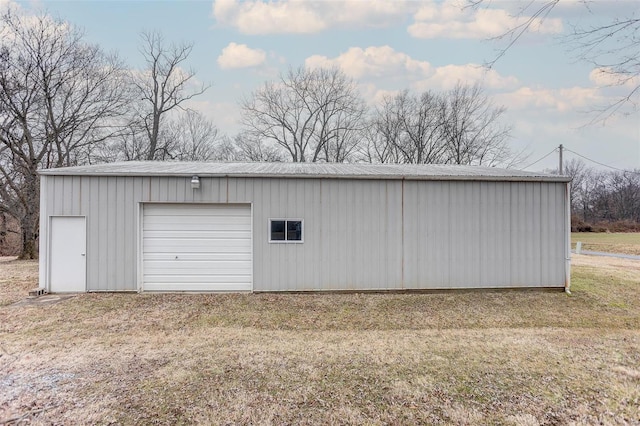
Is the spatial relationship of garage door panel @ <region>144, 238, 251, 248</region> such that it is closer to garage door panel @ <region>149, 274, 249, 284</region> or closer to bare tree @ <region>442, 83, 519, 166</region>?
garage door panel @ <region>149, 274, 249, 284</region>

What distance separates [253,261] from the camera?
7.02 metres

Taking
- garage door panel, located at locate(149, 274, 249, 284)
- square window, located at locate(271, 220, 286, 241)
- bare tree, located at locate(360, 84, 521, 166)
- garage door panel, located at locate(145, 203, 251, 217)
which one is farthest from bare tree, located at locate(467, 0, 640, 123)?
bare tree, located at locate(360, 84, 521, 166)

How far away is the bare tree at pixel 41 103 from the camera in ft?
44.4

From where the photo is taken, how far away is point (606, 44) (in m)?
3.58

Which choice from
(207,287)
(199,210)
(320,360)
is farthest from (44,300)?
(320,360)

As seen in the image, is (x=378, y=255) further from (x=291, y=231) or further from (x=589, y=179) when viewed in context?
(x=589, y=179)

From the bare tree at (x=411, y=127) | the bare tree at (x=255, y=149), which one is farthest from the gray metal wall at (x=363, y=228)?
the bare tree at (x=411, y=127)

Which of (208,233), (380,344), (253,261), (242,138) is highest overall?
(242,138)

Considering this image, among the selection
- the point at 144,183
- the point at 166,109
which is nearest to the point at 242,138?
the point at 166,109

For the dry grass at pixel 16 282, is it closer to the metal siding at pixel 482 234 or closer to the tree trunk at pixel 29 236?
the tree trunk at pixel 29 236

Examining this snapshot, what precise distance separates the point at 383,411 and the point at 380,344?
158cm

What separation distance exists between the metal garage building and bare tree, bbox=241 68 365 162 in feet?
52.5

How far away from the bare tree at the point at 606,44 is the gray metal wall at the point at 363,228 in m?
3.61

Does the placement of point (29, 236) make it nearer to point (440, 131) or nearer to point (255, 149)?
point (255, 149)
